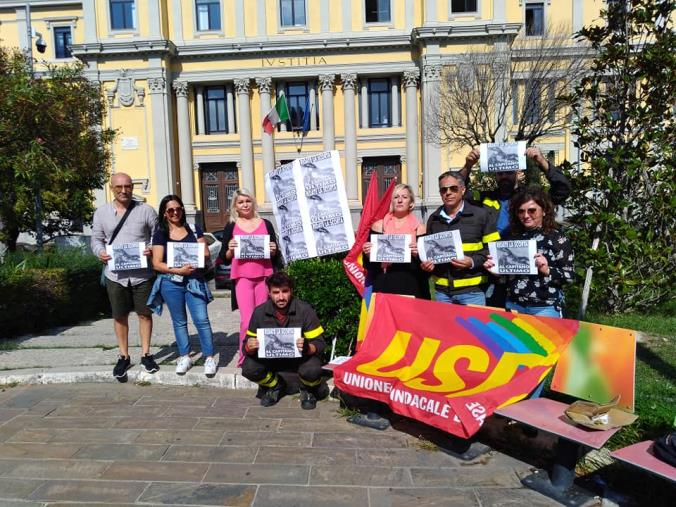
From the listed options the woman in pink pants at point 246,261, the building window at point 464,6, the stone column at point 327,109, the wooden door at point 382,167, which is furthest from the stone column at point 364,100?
the woman in pink pants at point 246,261

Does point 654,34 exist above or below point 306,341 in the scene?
above

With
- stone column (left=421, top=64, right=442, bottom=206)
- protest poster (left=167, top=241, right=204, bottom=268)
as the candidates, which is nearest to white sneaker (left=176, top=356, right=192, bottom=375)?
protest poster (left=167, top=241, right=204, bottom=268)

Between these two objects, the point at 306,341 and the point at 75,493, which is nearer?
the point at 75,493

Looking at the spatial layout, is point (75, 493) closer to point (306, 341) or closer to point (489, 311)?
point (306, 341)

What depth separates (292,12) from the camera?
3244 centimetres

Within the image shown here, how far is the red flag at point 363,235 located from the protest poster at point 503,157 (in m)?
0.98

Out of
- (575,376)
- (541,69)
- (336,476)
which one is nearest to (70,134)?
(336,476)

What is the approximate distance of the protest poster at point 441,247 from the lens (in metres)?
4.26

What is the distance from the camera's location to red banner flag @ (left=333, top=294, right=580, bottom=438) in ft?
11.5

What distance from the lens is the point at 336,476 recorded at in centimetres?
343

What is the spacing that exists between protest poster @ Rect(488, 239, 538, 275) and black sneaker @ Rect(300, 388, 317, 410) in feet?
6.81

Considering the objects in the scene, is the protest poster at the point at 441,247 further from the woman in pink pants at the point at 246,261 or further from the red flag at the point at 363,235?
the woman in pink pants at the point at 246,261

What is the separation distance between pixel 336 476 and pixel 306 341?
1.44 meters

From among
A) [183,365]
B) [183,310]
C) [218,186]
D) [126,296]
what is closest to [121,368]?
[183,365]
